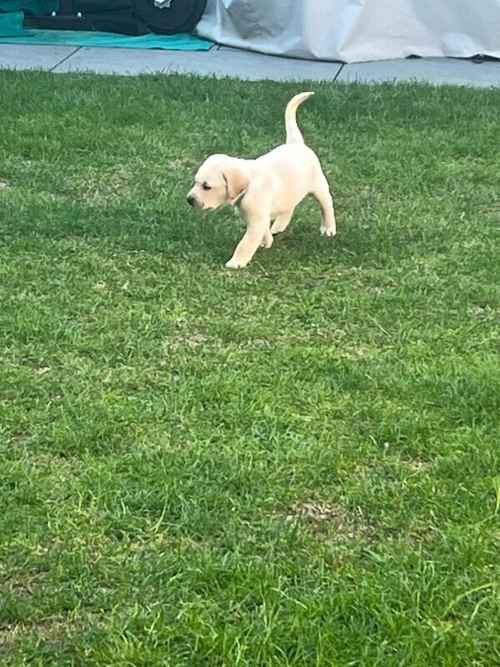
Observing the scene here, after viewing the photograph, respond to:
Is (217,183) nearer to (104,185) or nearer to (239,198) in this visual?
(239,198)

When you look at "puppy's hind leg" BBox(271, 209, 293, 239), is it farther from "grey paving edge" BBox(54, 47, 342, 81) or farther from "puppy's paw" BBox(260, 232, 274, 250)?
"grey paving edge" BBox(54, 47, 342, 81)

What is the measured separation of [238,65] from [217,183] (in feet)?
15.8

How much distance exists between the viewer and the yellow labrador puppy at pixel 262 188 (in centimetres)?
443

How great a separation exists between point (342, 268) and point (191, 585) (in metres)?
2.23

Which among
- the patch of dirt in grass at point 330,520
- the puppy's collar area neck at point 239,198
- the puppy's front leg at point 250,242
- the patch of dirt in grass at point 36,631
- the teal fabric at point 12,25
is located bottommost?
the teal fabric at point 12,25

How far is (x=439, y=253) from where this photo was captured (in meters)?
4.89

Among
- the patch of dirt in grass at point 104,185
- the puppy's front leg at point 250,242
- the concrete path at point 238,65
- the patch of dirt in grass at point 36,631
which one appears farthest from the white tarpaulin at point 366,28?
the patch of dirt in grass at point 36,631

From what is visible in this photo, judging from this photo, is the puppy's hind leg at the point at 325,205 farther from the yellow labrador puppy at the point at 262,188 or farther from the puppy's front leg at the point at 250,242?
the puppy's front leg at the point at 250,242

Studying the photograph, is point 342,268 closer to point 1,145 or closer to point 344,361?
point 344,361

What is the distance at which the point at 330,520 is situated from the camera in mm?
2971

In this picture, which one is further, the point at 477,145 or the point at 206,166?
the point at 477,145

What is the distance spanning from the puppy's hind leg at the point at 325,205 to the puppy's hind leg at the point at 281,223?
0.14m

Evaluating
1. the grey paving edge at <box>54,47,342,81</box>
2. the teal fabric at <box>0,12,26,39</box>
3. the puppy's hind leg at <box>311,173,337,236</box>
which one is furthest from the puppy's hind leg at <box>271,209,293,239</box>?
the teal fabric at <box>0,12,26,39</box>

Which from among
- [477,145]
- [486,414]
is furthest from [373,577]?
[477,145]
